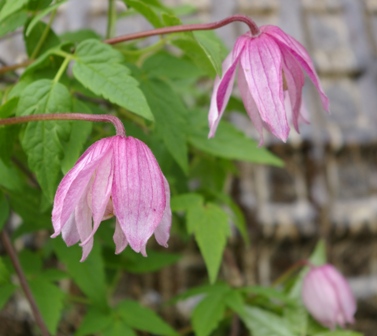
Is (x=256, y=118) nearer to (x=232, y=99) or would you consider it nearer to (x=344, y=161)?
(x=232, y=99)

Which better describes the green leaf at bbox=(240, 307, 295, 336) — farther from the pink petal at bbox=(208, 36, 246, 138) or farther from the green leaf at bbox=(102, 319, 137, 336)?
the pink petal at bbox=(208, 36, 246, 138)

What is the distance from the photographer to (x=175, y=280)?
1.63 metres

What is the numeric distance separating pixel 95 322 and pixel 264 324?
0.32 metres

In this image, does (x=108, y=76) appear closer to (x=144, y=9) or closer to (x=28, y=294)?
(x=144, y=9)

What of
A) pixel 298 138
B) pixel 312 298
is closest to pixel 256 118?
pixel 312 298

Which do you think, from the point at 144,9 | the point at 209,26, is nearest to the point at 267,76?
the point at 209,26

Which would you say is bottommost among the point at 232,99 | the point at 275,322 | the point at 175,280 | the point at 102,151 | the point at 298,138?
the point at 175,280

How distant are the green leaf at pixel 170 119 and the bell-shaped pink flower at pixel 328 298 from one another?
38 centimetres

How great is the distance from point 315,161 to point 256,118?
0.93 m

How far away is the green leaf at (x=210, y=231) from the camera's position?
3.10 feet

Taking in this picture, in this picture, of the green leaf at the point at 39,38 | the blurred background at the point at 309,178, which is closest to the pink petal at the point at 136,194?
the green leaf at the point at 39,38

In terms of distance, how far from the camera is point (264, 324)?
3.76 ft

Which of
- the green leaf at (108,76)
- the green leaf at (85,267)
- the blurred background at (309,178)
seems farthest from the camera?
the blurred background at (309,178)

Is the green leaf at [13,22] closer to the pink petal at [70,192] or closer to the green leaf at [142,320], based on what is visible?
the pink petal at [70,192]
